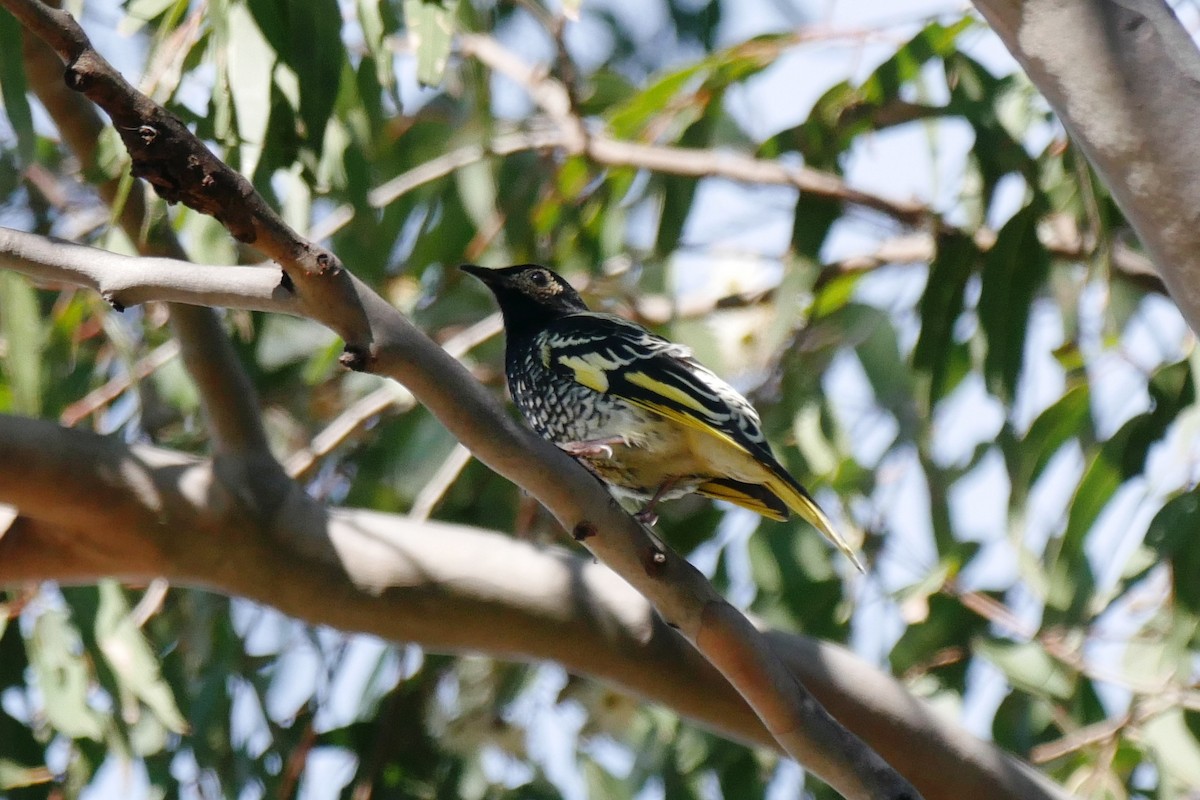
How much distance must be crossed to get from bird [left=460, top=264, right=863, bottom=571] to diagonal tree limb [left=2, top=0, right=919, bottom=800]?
1.57ft

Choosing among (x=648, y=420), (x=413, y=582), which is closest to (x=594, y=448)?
(x=648, y=420)

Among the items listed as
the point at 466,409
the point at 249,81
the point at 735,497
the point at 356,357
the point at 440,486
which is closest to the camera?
the point at 356,357

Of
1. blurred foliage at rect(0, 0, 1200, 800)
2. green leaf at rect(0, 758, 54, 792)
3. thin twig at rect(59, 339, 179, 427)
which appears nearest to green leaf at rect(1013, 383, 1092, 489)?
blurred foliage at rect(0, 0, 1200, 800)

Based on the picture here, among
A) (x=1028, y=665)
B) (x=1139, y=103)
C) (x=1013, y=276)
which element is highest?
(x=1139, y=103)

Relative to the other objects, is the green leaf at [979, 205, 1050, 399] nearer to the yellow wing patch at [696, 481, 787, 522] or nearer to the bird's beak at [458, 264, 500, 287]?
the yellow wing patch at [696, 481, 787, 522]

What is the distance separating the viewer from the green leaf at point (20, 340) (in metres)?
3.14

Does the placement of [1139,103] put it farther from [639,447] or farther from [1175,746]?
[1175,746]

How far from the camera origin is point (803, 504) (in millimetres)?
2635

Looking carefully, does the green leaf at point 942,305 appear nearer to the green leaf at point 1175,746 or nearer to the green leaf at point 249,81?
the green leaf at point 1175,746

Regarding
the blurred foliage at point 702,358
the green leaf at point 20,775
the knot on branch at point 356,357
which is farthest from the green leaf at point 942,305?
the green leaf at point 20,775

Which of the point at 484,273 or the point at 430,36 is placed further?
the point at 484,273

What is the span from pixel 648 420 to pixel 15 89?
1.25 metres

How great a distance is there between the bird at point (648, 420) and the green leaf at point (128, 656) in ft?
3.16

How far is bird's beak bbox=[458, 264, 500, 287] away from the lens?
3.53m
